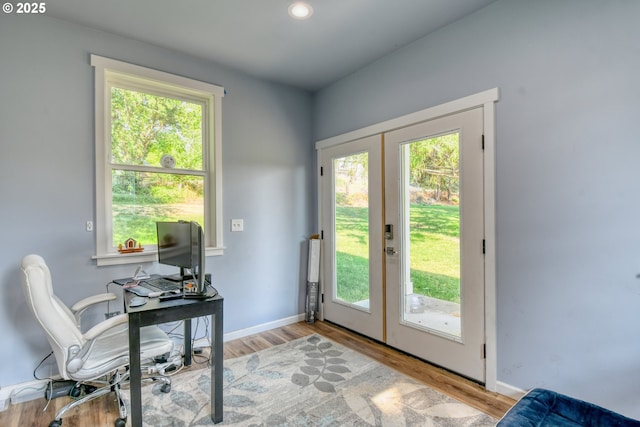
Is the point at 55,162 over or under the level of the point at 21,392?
over

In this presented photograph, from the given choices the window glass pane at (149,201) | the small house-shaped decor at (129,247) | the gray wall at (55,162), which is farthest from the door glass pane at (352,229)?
the small house-shaped decor at (129,247)

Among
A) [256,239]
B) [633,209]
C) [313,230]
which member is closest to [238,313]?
[256,239]

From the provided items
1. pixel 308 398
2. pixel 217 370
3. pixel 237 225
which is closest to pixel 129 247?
pixel 237 225

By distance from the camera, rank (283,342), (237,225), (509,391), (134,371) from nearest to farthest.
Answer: (134,371) < (509,391) < (283,342) < (237,225)

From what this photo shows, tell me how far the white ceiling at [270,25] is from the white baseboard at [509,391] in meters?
2.73

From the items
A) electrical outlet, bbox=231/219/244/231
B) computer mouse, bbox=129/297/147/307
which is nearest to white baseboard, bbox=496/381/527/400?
computer mouse, bbox=129/297/147/307

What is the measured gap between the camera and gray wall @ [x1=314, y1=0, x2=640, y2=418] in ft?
5.70

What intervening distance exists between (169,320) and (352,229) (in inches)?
81.5

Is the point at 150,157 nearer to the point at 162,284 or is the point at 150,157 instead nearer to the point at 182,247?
the point at 182,247

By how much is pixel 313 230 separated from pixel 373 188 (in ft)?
3.62

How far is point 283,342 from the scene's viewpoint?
316 centimetres

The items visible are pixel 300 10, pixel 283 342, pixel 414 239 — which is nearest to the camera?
pixel 300 10

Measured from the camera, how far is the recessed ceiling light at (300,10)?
224 centimetres

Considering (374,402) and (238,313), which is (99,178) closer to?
(238,313)
